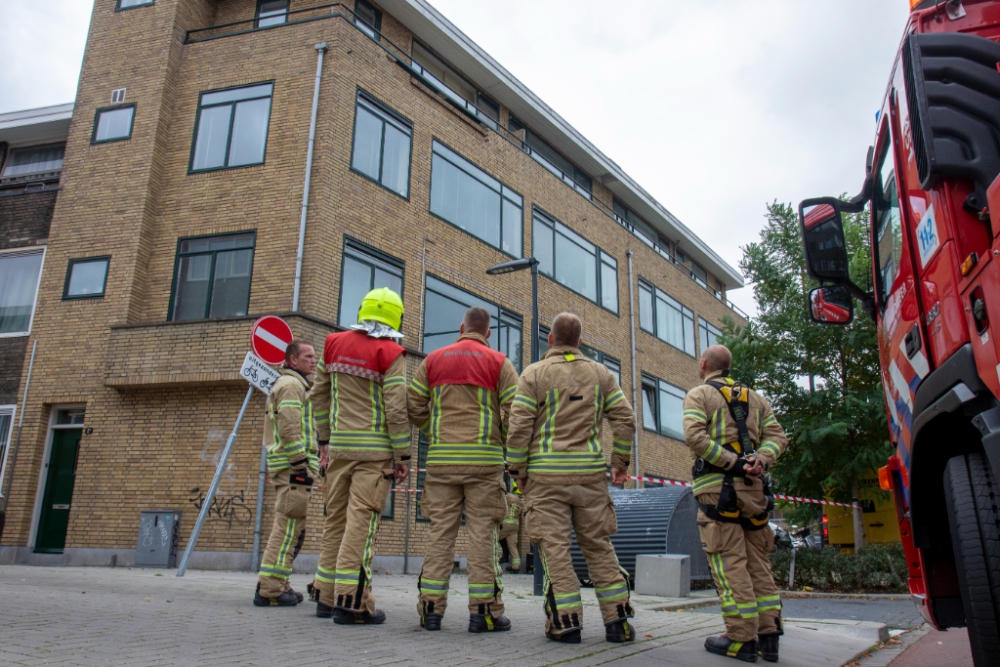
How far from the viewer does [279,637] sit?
4277mm

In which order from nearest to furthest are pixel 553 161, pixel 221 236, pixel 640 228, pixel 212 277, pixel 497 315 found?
1. pixel 212 277
2. pixel 221 236
3. pixel 497 315
4. pixel 553 161
5. pixel 640 228

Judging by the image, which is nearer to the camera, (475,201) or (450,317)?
(450,317)

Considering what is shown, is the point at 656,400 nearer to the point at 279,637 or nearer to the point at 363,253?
the point at 363,253

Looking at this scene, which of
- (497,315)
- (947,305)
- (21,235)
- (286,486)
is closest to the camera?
(947,305)

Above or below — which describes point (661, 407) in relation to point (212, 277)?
below

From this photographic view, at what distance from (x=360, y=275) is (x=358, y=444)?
411 inches

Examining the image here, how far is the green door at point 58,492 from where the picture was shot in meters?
14.5

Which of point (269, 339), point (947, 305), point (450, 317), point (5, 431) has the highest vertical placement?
point (450, 317)

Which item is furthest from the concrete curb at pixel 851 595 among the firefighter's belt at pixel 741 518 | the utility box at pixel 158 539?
the utility box at pixel 158 539

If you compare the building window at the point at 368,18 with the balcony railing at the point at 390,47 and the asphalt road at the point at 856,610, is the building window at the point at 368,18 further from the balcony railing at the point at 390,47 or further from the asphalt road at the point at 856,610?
the asphalt road at the point at 856,610

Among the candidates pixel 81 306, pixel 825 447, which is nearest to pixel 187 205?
pixel 81 306

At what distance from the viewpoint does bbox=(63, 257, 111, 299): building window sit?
15156 mm

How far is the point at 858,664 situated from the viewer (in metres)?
5.39

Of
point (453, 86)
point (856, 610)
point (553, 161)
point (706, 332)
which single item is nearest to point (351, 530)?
point (856, 610)
